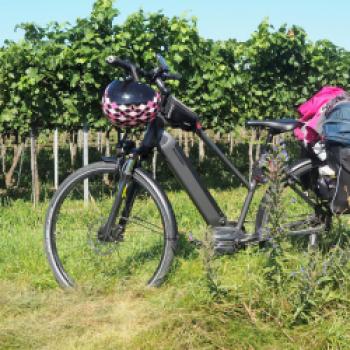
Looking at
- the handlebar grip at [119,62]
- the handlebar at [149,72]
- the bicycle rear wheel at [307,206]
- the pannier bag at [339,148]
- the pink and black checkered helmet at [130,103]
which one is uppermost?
the handlebar grip at [119,62]

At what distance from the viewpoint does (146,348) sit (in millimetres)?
2707

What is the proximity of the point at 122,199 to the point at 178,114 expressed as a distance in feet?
2.01

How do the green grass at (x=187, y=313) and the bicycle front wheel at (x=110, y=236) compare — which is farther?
the bicycle front wheel at (x=110, y=236)

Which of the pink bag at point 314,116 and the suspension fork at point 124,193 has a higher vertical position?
the pink bag at point 314,116

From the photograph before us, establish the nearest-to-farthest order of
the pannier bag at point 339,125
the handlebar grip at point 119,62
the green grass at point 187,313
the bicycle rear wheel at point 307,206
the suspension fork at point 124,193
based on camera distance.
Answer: the green grass at point 187,313, the pannier bag at point 339,125, the handlebar grip at point 119,62, the suspension fork at point 124,193, the bicycle rear wheel at point 307,206

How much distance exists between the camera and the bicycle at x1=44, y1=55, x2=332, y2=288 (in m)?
3.42

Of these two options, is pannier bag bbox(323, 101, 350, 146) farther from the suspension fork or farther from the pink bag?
the suspension fork

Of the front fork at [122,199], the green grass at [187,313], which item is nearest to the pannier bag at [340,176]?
the green grass at [187,313]

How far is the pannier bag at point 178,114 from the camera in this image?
339 cm

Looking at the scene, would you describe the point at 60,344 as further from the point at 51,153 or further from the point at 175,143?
the point at 51,153

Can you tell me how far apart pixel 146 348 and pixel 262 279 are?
0.74 meters

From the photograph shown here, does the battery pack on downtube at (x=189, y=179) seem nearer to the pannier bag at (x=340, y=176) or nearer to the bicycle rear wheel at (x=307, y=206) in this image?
the bicycle rear wheel at (x=307, y=206)

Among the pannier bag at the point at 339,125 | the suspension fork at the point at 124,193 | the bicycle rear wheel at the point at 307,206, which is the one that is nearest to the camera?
the pannier bag at the point at 339,125

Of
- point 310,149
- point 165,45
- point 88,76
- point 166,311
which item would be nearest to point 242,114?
point 165,45
